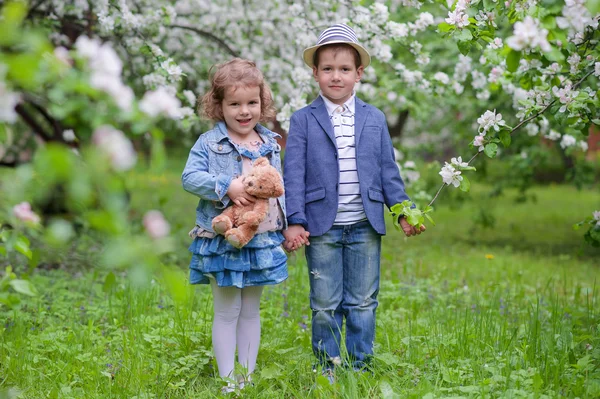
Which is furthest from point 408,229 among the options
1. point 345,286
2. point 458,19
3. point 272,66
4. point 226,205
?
point 272,66

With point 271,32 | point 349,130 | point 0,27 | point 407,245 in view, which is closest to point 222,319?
point 349,130

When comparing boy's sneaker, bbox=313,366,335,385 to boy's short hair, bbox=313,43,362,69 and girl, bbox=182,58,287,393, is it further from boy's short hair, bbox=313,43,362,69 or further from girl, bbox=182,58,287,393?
boy's short hair, bbox=313,43,362,69

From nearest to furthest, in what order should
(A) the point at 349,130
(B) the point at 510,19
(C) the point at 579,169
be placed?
(B) the point at 510,19 → (A) the point at 349,130 → (C) the point at 579,169

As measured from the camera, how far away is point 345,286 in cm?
321

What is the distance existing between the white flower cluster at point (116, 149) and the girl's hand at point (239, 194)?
4.97ft

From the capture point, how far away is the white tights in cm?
300

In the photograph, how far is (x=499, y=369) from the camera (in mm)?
2873

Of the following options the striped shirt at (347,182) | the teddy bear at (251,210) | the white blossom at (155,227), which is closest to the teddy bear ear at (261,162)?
the teddy bear at (251,210)

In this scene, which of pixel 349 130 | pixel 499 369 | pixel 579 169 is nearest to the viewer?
pixel 499 369

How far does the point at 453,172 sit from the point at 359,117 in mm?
535

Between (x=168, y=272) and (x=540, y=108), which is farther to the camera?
(x=540, y=108)

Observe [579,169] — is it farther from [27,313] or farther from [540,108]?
[27,313]

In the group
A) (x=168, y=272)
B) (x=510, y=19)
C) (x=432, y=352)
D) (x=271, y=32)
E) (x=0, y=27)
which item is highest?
(x=271, y=32)

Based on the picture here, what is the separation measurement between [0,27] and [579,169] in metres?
7.26
